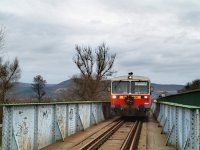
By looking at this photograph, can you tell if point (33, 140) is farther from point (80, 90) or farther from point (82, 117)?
point (80, 90)

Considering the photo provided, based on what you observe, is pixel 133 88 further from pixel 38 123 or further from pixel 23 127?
pixel 23 127

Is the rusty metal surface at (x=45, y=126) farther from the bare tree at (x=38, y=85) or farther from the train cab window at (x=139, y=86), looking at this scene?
the bare tree at (x=38, y=85)

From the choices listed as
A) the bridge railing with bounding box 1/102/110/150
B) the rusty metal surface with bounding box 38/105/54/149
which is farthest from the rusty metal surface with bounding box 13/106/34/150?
the rusty metal surface with bounding box 38/105/54/149

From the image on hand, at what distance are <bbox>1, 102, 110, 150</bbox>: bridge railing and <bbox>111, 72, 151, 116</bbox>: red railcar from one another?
6.41 metres

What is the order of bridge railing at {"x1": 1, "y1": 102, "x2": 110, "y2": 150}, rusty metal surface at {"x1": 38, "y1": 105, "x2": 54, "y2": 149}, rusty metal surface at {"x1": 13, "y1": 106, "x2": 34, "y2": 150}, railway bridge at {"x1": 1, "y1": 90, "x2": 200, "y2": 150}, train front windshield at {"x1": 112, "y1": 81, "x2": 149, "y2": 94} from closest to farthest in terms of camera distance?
railway bridge at {"x1": 1, "y1": 90, "x2": 200, "y2": 150}
bridge railing at {"x1": 1, "y1": 102, "x2": 110, "y2": 150}
rusty metal surface at {"x1": 13, "y1": 106, "x2": 34, "y2": 150}
rusty metal surface at {"x1": 38, "y1": 105, "x2": 54, "y2": 149}
train front windshield at {"x1": 112, "y1": 81, "x2": 149, "y2": 94}

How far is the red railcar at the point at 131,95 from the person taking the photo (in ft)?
85.1

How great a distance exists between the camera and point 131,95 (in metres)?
26.2

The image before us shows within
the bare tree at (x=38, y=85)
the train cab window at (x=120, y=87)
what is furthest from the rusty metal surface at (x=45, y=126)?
the bare tree at (x=38, y=85)

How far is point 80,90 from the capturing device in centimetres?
5884

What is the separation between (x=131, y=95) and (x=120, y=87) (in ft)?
3.14

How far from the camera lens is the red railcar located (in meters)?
26.0

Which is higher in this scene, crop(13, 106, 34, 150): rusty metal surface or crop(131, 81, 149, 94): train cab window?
crop(131, 81, 149, 94): train cab window

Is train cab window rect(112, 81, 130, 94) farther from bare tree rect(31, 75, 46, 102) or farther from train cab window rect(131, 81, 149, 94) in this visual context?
bare tree rect(31, 75, 46, 102)

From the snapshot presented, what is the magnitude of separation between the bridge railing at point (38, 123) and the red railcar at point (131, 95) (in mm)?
6414
